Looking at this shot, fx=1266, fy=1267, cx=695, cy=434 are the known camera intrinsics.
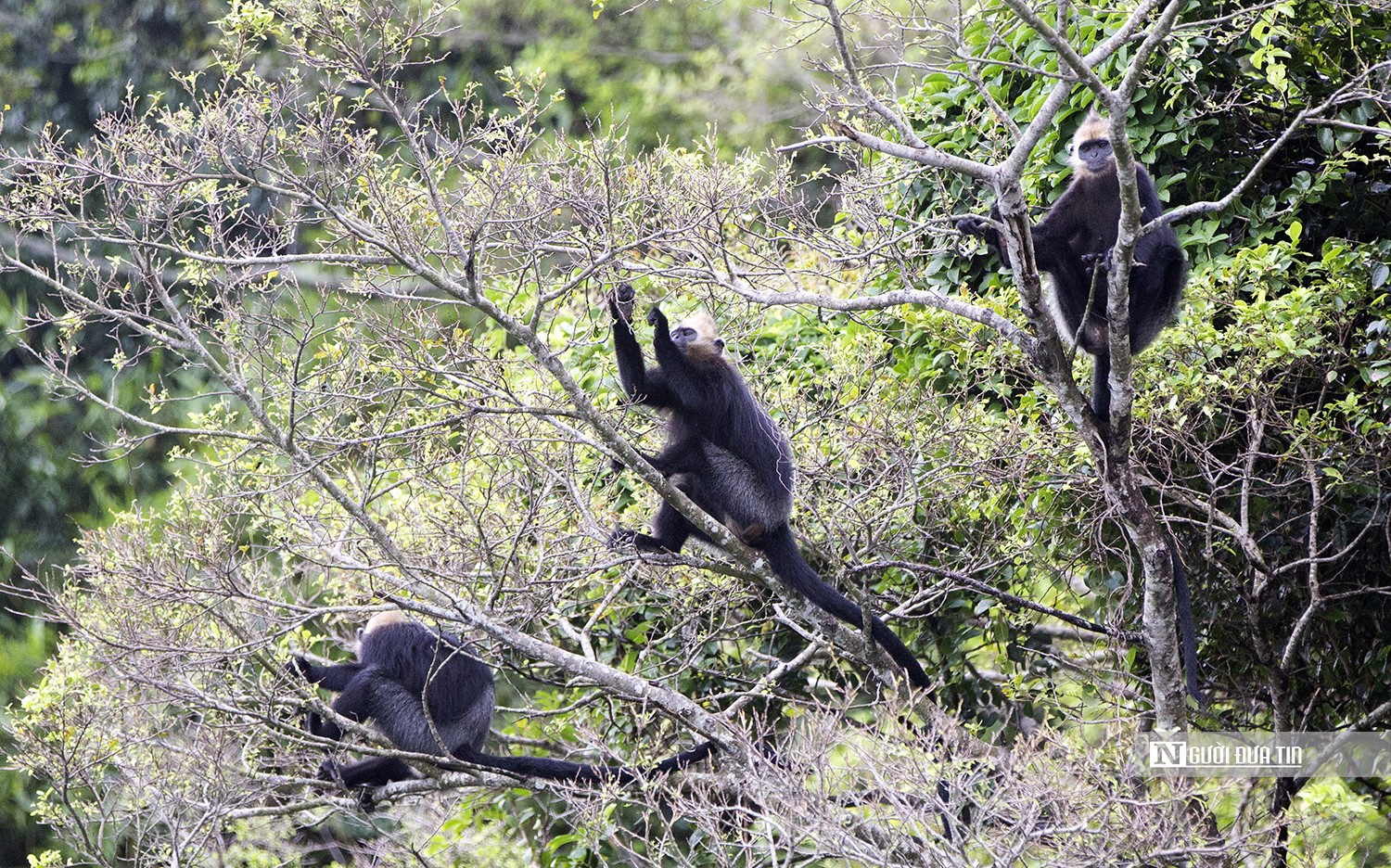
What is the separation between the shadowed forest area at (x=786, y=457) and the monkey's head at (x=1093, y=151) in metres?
0.03

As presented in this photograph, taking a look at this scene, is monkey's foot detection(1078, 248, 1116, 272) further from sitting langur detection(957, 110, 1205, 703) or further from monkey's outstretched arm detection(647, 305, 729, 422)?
monkey's outstretched arm detection(647, 305, 729, 422)

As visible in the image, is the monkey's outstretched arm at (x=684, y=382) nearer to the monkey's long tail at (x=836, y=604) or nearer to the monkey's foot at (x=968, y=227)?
the monkey's long tail at (x=836, y=604)

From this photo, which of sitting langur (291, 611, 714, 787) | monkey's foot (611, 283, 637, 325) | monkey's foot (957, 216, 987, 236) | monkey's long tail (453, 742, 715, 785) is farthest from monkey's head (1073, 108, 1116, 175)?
sitting langur (291, 611, 714, 787)

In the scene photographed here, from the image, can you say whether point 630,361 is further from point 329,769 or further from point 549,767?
point 329,769

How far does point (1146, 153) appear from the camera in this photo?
5570 mm

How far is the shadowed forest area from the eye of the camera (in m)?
4.16

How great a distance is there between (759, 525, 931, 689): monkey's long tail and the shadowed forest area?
0.03 m

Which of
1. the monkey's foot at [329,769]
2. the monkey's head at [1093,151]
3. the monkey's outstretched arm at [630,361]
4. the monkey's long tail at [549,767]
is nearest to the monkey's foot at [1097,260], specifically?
the monkey's head at [1093,151]

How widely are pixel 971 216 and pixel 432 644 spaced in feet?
12.1

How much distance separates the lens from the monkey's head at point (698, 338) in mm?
5836

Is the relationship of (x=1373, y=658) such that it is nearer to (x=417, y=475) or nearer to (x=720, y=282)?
(x=720, y=282)

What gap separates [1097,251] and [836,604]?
73.2 inches

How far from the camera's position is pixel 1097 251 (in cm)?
538

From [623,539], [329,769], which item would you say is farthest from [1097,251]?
[329,769]
